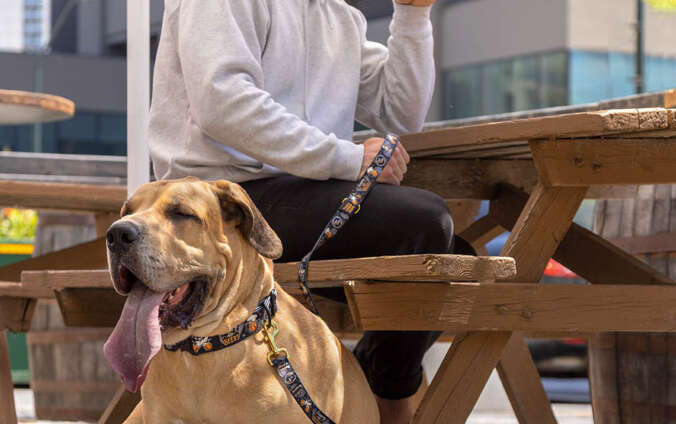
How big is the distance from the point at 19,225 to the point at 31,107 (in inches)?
143

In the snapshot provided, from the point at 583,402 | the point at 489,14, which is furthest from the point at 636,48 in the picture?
the point at 489,14

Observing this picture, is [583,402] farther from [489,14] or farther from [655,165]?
[489,14]

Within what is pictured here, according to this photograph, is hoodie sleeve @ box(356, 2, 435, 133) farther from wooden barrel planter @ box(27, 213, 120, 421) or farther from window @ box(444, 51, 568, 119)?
window @ box(444, 51, 568, 119)

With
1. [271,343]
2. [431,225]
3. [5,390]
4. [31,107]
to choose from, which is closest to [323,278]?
[271,343]

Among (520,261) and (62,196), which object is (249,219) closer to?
(520,261)

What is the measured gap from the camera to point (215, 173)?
125 inches

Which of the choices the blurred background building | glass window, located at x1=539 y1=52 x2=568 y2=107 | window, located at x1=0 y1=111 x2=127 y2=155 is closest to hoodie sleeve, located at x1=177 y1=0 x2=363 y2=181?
window, located at x1=0 y1=111 x2=127 y2=155

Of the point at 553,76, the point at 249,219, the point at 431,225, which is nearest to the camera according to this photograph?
the point at 249,219

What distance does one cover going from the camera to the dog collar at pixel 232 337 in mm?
2473

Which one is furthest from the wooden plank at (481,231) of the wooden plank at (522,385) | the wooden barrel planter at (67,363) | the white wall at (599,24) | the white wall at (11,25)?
the white wall at (599,24)

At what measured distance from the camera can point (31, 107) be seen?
5.23m

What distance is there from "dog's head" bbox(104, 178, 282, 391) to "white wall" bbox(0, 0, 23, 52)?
1428 cm

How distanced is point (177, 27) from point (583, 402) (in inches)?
209

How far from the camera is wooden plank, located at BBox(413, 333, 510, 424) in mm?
2795
